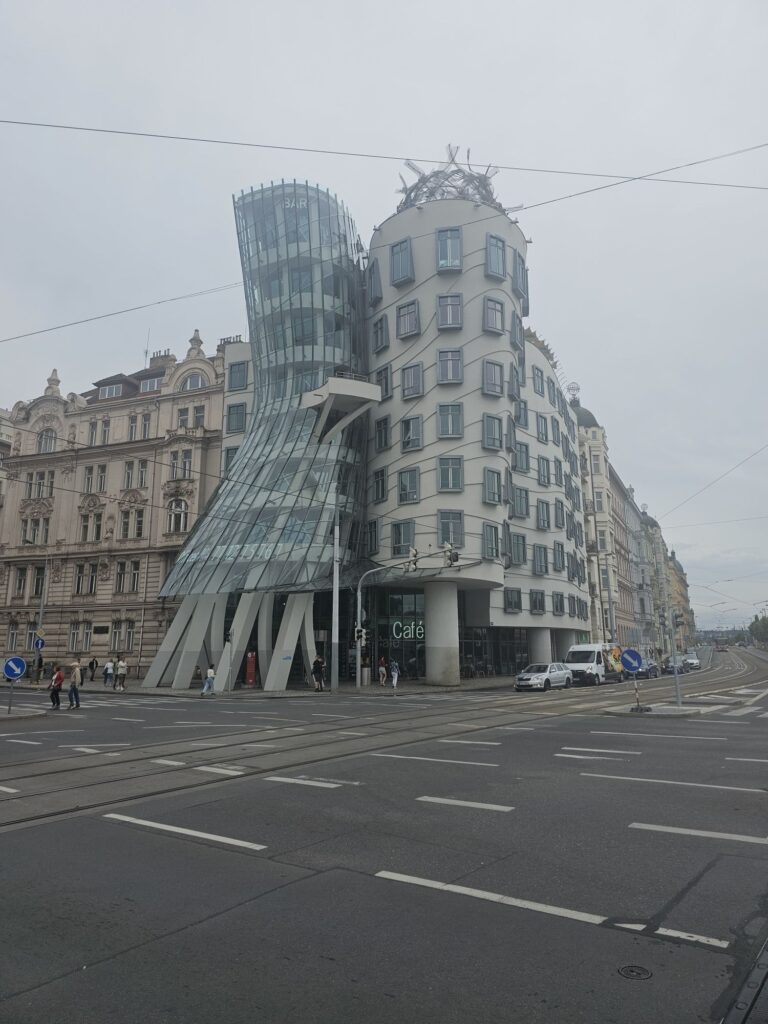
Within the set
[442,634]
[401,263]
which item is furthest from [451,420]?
[442,634]

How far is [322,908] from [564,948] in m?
1.72

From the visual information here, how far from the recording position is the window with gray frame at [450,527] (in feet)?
129

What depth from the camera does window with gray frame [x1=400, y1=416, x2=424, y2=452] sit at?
4150 centimetres

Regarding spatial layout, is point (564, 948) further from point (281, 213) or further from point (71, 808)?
point (281, 213)

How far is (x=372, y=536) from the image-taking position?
43.2 m

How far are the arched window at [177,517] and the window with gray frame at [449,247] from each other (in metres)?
23.9

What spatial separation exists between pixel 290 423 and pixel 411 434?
303 inches

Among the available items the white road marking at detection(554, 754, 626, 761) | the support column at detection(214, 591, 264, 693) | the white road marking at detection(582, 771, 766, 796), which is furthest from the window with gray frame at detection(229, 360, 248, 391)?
the white road marking at detection(582, 771, 766, 796)

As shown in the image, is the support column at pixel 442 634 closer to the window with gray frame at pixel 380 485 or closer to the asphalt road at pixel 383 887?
the window with gray frame at pixel 380 485

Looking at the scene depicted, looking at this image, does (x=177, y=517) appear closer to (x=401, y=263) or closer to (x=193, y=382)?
(x=193, y=382)

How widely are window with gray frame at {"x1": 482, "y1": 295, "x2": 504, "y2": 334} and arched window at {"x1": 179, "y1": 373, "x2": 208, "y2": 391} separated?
2247 cm

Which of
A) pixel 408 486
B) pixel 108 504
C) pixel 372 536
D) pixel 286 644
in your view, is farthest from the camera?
pixel 108 504

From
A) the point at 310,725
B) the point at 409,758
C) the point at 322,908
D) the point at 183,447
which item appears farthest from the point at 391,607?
the point at 322,908

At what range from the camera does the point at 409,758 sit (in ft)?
39.1
